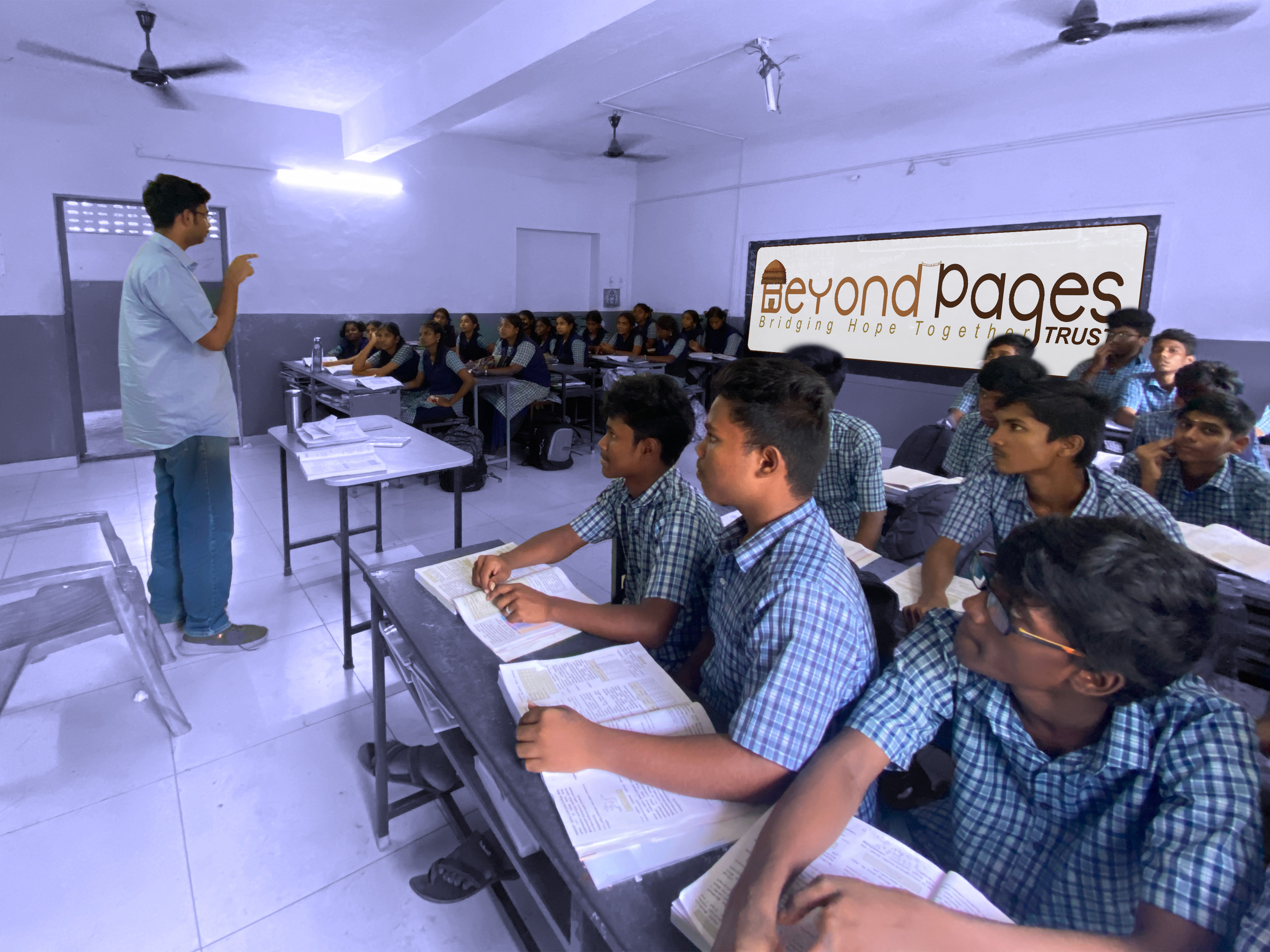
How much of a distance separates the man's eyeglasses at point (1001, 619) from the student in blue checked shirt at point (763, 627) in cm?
17

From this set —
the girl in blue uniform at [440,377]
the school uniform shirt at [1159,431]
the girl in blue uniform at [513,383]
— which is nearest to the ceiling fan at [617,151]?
the girl in blue uniform at [513,383]

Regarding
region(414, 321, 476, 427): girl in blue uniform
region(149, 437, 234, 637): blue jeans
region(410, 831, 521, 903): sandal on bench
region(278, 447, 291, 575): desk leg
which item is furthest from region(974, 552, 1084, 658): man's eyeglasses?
region(414, 321, 476, 427): girl in blue uniform

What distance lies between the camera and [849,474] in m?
2.29

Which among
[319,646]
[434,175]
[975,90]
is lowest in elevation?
[319,646]

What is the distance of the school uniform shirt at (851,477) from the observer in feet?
7.27

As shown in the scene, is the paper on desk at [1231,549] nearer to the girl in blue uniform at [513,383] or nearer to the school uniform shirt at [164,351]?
the school uniform shirt at [164,351]

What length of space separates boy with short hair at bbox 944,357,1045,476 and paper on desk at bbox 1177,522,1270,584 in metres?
0.56

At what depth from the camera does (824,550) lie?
0.98m

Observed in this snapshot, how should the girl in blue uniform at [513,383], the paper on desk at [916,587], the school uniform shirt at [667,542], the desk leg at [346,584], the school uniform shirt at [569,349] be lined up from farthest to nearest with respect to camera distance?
the school uniform shirt at [569,349], the girl in blue uniform at [513,383], the desk leg at [346,584], the paper on desk at [916,587], the school uniform shirt at [667,542]

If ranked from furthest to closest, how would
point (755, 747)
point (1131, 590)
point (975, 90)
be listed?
point (975, 90) → point (755, 747) → point (1131, 590)

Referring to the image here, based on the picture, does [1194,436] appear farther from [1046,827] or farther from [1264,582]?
[1046,827]

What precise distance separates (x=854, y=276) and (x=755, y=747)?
632cm

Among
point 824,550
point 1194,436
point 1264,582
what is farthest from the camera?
point 1194,436

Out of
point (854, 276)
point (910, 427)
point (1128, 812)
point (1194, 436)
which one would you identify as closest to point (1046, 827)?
point (1128, 812)
